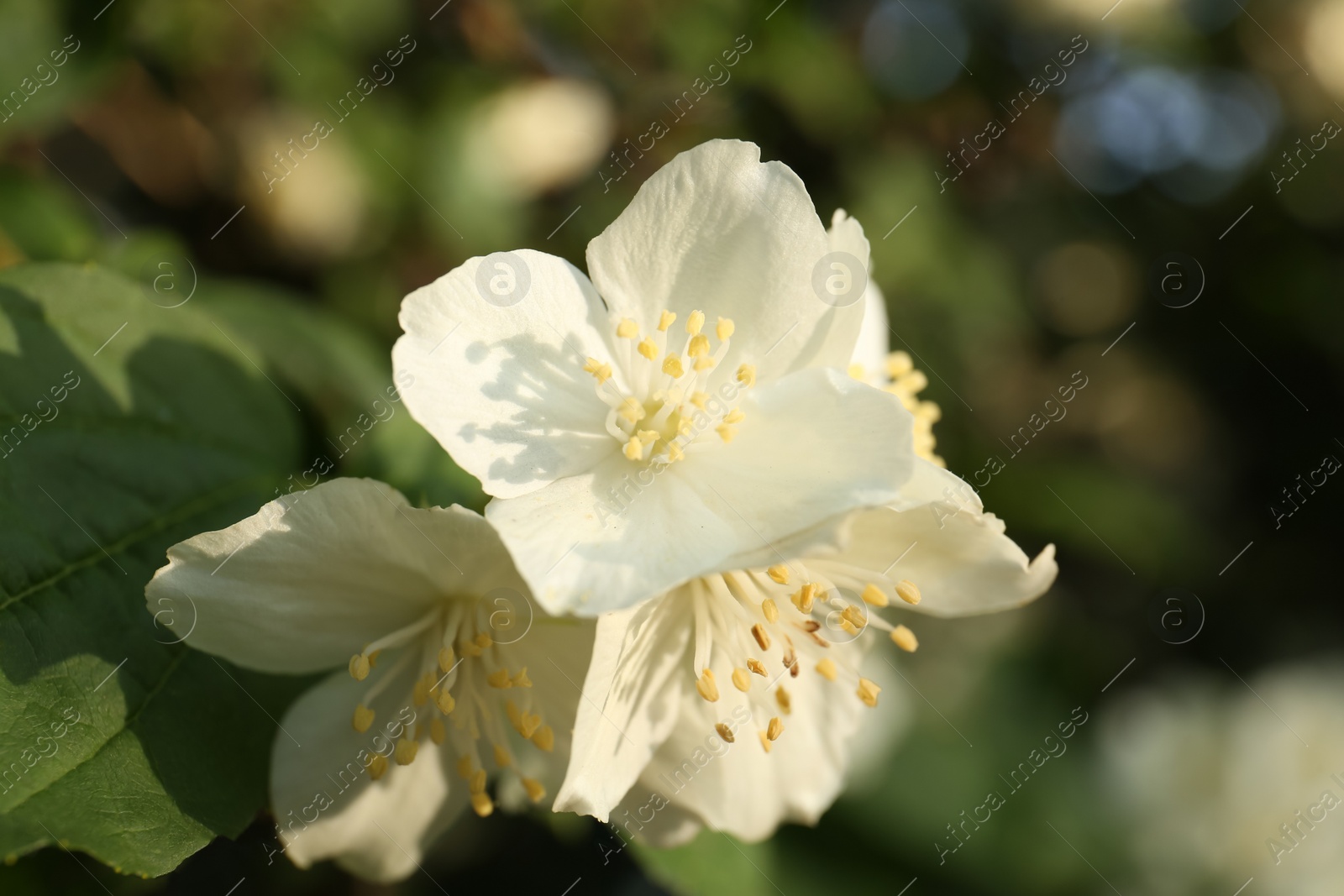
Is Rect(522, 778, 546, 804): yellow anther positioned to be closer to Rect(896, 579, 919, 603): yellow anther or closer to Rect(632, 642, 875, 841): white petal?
Rect(632, 642, 875, 841): white petal

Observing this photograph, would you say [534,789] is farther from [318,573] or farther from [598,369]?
[598,369]

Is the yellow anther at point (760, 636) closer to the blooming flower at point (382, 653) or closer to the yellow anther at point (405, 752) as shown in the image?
A: the blooming flower at point (382, 653)

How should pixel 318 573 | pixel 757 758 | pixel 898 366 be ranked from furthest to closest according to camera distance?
pixel 898 366, pixel 757 758, pixel 318 573

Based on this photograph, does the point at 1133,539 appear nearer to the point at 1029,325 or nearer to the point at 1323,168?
the point at 1029,325

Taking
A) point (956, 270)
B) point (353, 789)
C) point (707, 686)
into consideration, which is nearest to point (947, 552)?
point (707, 686)

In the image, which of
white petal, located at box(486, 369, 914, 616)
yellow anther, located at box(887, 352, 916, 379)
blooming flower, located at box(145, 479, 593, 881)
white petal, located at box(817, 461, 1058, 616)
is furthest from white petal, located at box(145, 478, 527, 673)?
yellow anther, located at box(887, 352, 916, 379)

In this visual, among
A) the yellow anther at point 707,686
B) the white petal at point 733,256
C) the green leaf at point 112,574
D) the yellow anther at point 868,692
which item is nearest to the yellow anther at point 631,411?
the white petal at point 733,256
